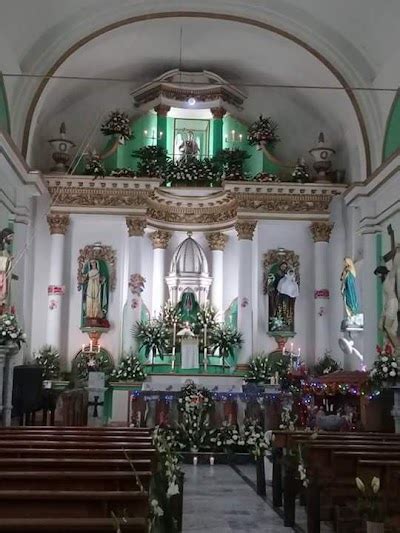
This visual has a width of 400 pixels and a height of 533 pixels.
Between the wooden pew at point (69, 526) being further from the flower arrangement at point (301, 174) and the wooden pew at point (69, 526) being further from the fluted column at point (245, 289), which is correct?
the flower arrangement at point (301, 174)

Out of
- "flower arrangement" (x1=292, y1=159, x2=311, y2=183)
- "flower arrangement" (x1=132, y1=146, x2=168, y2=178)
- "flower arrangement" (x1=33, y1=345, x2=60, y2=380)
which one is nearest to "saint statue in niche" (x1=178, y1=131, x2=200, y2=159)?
"flower arrangement" (x1=132, y1=146, x2=168, y2=178)

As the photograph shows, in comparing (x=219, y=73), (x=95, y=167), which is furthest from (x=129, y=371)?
(x=219, y=73)

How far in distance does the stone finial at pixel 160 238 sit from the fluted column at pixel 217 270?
116cm

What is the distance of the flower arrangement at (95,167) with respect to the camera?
59.5 feet

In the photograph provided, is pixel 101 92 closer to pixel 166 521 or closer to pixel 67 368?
pixel 67 368

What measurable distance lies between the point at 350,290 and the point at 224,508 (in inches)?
372

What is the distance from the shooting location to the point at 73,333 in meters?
18.0

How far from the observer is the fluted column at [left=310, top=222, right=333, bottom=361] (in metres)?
17.9

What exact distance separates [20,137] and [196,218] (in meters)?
5.41

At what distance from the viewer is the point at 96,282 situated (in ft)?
58.8

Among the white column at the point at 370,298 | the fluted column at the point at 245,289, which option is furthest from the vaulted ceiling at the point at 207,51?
the fluted column at the point at 245,289

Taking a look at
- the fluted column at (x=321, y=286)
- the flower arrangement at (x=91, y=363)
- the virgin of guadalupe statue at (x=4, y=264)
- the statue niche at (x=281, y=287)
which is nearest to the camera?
the virgin of guadalupe statue at (x=4, y=264)

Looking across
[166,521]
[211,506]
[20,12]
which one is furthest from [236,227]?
[166,521]

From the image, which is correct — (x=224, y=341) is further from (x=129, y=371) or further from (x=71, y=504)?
(x=71, y=504)
